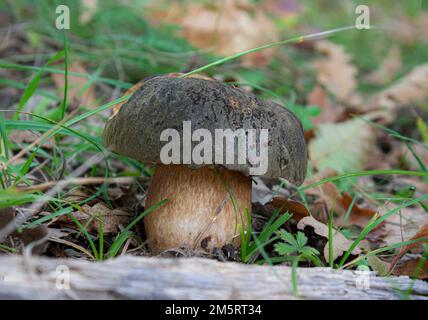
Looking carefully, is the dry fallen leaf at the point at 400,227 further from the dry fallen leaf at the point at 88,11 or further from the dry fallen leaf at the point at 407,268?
the dry fallen leaf at the point at 88,11

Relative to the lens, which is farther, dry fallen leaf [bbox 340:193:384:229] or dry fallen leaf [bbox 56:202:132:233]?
dry fallen leaf [bbox 340:193:384:229]

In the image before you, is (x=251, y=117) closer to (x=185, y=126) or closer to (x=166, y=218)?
(x=185, y=126)

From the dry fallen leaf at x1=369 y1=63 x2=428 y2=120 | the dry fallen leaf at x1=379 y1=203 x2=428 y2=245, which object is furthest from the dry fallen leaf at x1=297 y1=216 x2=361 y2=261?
the dry fallen leaf at x1=369 y1=63 x2=428 y2=120

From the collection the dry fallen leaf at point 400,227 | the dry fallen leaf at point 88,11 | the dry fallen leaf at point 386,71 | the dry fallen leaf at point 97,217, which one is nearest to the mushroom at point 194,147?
the dry fallen leaf at point 97,217

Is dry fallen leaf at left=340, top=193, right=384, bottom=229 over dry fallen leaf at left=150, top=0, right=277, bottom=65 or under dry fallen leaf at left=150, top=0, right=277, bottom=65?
under

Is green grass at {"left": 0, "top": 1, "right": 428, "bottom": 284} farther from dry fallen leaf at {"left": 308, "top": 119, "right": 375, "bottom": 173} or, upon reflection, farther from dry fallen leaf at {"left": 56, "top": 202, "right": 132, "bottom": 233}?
dry fallen leaf at {"left": 308, "top": 119, "right": 375, "bottom": 173}

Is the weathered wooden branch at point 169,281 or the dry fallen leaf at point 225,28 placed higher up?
the dry fallen leaf at point 225,28

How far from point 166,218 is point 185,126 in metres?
Answer: 0.44

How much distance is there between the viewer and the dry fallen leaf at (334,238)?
1755 mm

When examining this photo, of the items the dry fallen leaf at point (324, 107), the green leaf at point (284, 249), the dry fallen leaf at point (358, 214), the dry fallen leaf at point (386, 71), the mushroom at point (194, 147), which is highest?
the dry fallen leaf at point (386, 71)

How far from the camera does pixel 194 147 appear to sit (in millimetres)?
1477

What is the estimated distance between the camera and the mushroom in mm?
1510

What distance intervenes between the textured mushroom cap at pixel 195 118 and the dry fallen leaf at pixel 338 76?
125 inches
